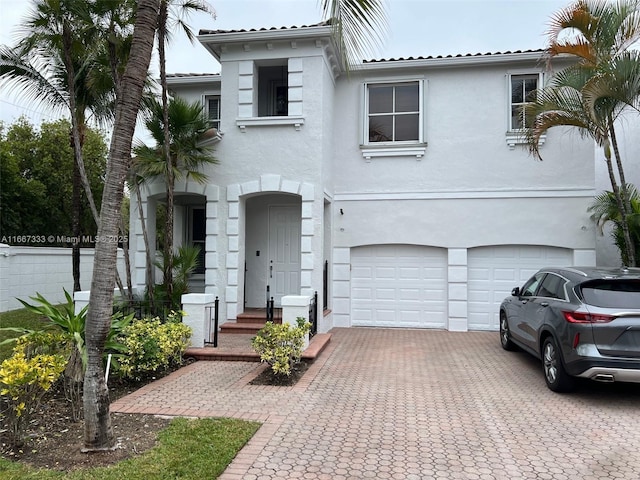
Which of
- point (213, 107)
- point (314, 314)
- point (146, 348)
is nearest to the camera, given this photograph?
point (146, 348)

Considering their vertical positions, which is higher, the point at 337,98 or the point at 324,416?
the point at 337,98

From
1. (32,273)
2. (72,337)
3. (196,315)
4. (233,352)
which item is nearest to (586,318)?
(233,352)

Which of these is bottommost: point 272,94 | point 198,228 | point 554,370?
point 554,370

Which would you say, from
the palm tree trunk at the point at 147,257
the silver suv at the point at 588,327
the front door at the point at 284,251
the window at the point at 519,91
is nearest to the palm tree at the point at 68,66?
the palm tree trunk at the point at 147,257

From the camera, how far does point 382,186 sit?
37.2 ft

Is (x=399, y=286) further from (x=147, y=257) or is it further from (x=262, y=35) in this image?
(x=262, y=35)

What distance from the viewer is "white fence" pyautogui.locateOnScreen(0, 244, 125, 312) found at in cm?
1223

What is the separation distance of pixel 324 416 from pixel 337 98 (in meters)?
8.46

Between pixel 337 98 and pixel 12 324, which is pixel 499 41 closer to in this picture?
pixel 337 98

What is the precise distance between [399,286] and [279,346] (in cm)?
543

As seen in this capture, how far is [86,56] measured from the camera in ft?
30.1

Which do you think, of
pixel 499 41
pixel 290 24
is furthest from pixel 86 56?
pixel 499 41

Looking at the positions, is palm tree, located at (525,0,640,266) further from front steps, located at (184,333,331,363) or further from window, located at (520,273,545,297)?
front steps, located at (184,333,331,363)

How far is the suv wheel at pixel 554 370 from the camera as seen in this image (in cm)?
592
